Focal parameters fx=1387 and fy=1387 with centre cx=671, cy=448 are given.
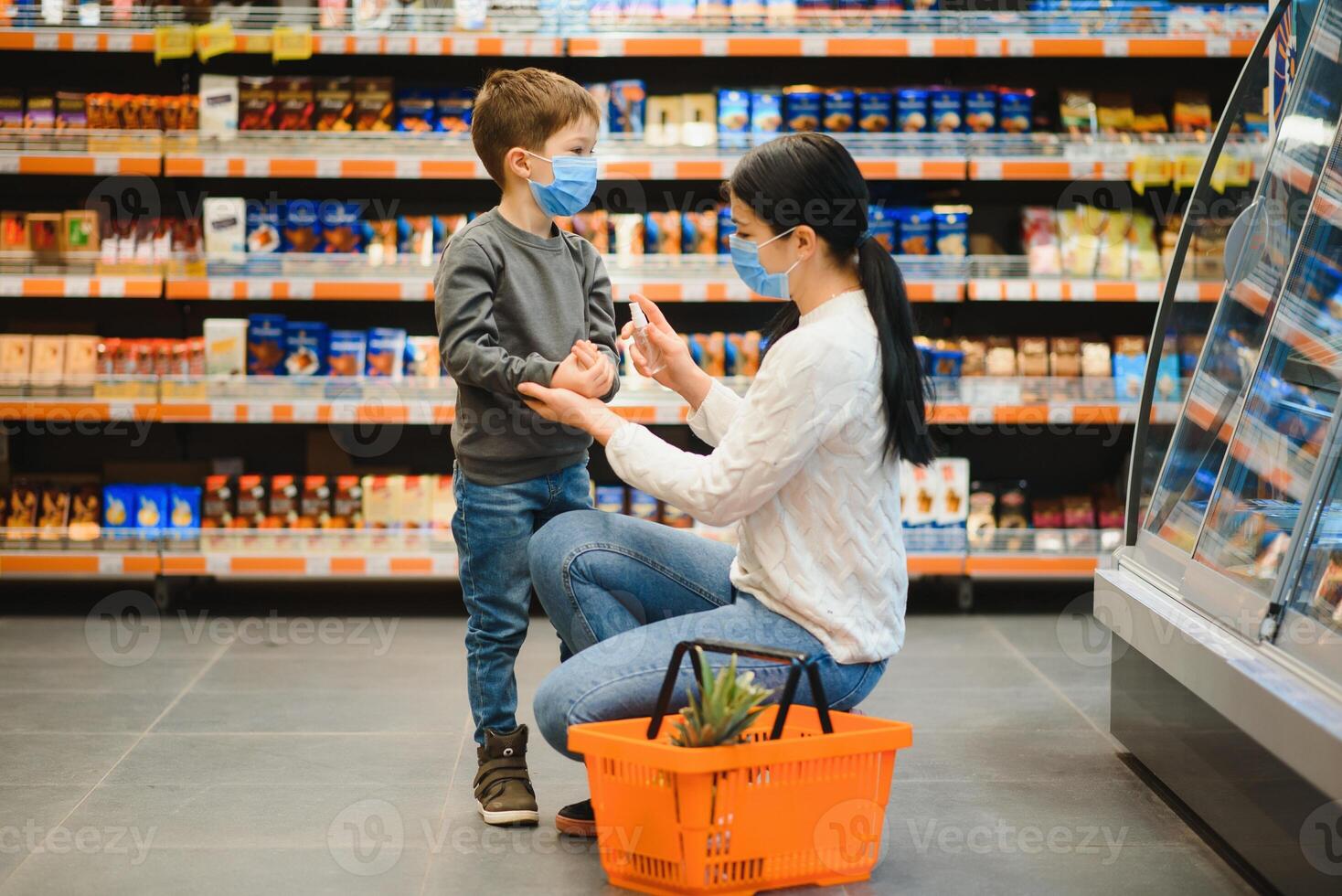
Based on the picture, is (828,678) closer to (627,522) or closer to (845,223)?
(627,522)

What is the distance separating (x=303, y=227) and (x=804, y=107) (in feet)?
5.95

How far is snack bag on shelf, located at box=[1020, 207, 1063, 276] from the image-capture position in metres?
4.94

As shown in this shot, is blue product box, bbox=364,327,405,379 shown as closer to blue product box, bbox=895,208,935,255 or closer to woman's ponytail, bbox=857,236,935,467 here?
blue product box, bbox=895,208,935,255

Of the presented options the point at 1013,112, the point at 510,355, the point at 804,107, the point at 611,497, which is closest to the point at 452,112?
the point at 804,107

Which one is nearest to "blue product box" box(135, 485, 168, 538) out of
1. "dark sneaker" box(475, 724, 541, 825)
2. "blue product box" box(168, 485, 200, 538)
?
"blue product box" box(168, 485, 200, 538)

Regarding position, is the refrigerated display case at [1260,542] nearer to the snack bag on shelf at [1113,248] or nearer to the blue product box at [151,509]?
the snack bag on shelf at [1113,248]

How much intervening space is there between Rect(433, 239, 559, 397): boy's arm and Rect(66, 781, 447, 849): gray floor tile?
906mm

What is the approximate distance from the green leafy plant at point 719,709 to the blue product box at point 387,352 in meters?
2.95

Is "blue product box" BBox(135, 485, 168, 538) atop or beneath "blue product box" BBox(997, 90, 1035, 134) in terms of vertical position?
beneath

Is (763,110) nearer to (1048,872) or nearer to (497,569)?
(497,569)

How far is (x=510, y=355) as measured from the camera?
8.63ft

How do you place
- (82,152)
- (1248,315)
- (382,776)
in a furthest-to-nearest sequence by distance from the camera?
(82,152), (382,776), (1248,315)

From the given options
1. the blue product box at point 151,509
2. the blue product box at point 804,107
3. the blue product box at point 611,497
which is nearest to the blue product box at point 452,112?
the blue product box at point 804,107

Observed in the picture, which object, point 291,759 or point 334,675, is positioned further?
point 334,675
